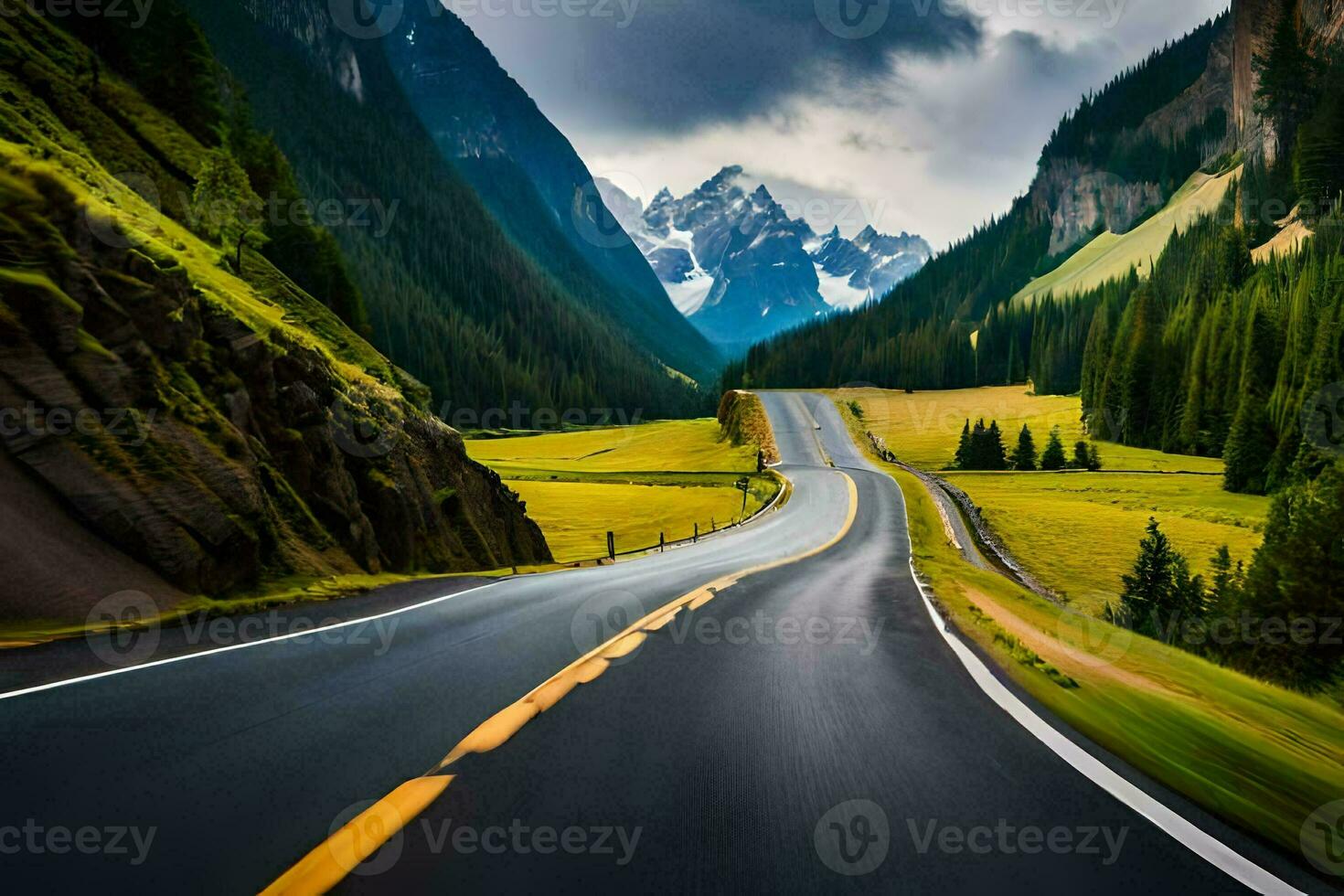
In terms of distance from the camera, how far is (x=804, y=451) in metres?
59.2

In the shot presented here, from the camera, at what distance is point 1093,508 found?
3741 cm

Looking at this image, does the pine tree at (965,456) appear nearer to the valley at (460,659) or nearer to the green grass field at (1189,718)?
the valley at (460,659)

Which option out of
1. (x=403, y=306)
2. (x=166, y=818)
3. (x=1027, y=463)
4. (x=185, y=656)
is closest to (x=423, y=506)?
(x=185, y=656)

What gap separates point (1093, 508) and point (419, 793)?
44.4 meters

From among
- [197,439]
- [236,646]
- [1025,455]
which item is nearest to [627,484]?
[1025,455]

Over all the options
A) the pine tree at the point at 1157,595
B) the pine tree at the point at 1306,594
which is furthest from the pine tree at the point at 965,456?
the pine tree at the point at 1306,594

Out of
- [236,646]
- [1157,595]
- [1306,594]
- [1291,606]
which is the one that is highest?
[236,646]

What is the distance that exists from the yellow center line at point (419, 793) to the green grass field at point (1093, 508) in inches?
773

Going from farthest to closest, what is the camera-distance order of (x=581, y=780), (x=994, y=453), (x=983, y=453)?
(x=983, y=453) < (x=994, y=453) < (x=581, y=780)

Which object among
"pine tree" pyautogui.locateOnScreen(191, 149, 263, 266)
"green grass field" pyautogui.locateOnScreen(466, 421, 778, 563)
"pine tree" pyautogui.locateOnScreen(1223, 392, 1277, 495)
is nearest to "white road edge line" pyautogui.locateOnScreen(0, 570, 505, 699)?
"green grass field" pyautogui.locateOnScreen(466, 421, 778, 563)

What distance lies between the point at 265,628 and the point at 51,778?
153 inches

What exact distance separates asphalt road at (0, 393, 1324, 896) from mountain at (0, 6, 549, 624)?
120 inches

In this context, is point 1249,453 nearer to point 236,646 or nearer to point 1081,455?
point 1081,455

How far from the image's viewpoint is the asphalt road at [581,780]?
2.25 meters
